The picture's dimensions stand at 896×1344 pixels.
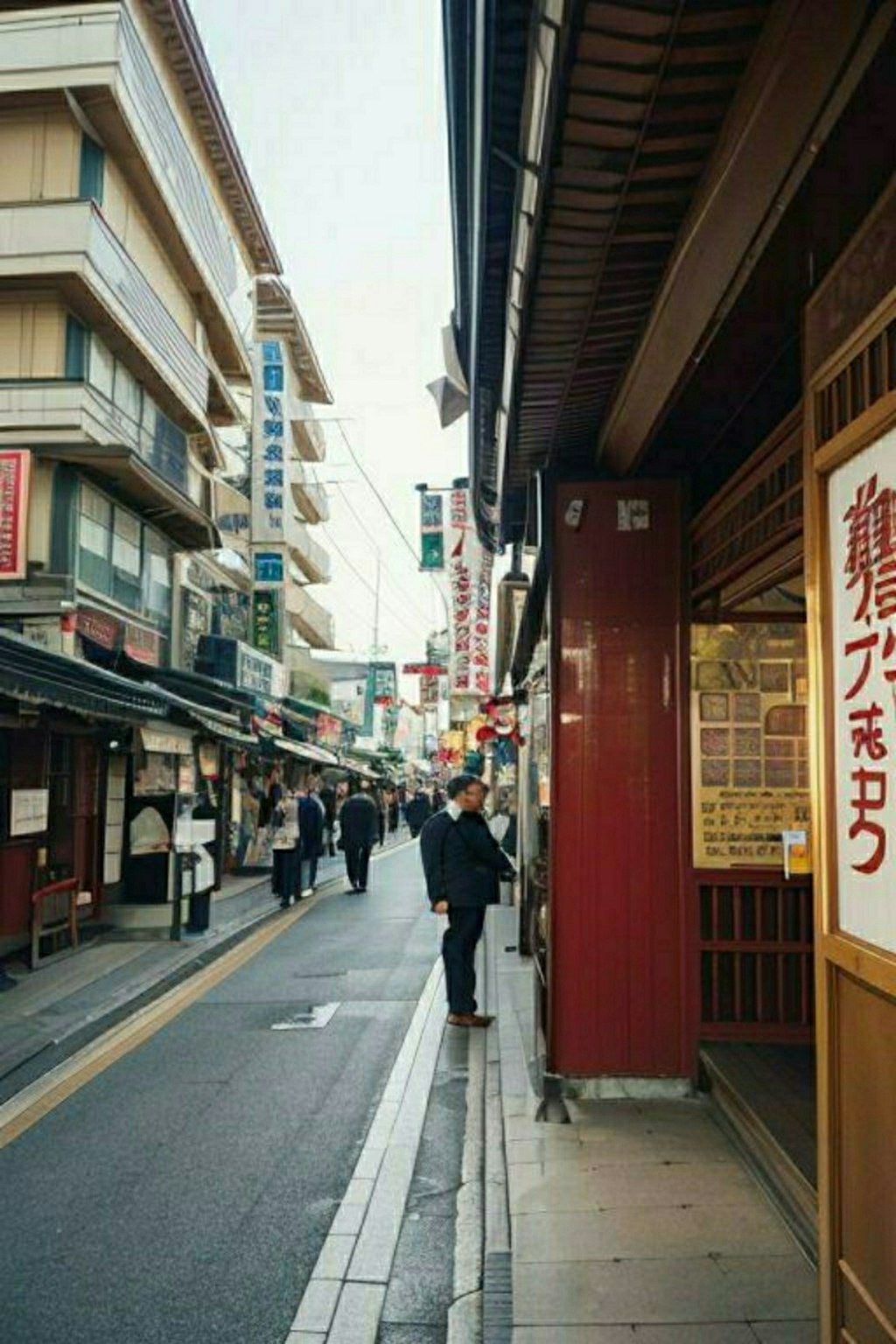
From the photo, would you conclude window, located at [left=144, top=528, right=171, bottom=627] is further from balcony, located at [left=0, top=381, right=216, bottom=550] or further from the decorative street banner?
the decorative street banner

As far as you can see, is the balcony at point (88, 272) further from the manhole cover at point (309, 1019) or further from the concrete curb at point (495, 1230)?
the concrete curb at point (495, 1230)

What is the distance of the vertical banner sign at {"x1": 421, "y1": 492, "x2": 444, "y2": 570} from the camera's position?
61.2 ft

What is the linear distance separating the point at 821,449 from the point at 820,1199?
7.08 ft

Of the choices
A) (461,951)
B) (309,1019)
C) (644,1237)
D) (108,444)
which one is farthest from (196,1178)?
(108,444)

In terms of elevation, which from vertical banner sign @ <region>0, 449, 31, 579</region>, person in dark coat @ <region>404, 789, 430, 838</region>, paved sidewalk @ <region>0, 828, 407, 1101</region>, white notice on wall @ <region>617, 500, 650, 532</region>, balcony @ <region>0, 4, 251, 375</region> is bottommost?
paved sidewalk @ <region>0, 828, 407, 1101</region>

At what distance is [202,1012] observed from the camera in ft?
30.2

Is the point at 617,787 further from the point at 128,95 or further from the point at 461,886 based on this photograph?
the point at 128,95

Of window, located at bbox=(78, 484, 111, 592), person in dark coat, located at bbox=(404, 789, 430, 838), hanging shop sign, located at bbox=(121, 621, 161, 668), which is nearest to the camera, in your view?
window, located at bbox=(78, 484, 111, 592)

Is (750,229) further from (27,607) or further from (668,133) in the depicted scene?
(27,607)

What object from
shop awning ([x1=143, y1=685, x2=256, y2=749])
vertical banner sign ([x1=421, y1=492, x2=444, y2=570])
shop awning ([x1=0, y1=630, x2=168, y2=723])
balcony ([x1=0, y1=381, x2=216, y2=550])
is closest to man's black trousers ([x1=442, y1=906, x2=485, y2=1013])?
shop awning ([x1=0, y1=630, x2=168, y2=723])

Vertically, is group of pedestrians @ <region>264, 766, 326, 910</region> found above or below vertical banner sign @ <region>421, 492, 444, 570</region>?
below

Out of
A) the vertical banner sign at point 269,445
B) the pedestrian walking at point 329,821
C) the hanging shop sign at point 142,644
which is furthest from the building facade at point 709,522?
the pedestrian walking at point 329,821

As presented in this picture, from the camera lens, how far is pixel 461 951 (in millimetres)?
8523

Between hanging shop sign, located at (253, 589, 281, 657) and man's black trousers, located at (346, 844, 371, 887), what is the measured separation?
8105 millimetres
